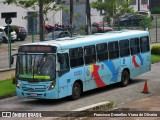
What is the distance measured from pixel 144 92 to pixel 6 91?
6.45 metres

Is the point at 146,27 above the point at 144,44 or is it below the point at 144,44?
above

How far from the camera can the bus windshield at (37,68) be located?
20.7m

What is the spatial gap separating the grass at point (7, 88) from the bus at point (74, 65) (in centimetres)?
206

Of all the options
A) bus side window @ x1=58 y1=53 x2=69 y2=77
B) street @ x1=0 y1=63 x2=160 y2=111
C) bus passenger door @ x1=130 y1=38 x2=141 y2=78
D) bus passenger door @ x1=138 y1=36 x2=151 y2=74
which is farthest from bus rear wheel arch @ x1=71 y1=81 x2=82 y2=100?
bus passenger door @ x1=138 y1=36 x2=151 y2=74

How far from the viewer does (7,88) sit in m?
24.5

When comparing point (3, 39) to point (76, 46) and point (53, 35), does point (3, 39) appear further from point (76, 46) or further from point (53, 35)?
point (76, 46)

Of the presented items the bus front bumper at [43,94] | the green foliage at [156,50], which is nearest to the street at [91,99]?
the bus front bumper at [43,94]

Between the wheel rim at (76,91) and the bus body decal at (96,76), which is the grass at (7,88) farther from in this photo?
the bus body decal at (96,76)

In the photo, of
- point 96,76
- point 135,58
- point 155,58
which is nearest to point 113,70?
point 96,76

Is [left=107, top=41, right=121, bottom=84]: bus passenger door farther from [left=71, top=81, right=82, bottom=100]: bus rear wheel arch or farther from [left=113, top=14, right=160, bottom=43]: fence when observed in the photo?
[left=113, top=14, right=160, bottom=43]: fence

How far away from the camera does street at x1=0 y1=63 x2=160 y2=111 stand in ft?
67.7

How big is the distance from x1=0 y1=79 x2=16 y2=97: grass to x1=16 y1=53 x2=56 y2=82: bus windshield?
2262 mm

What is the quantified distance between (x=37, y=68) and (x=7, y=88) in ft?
13.6

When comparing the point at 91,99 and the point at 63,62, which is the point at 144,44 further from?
the point at 63,62
